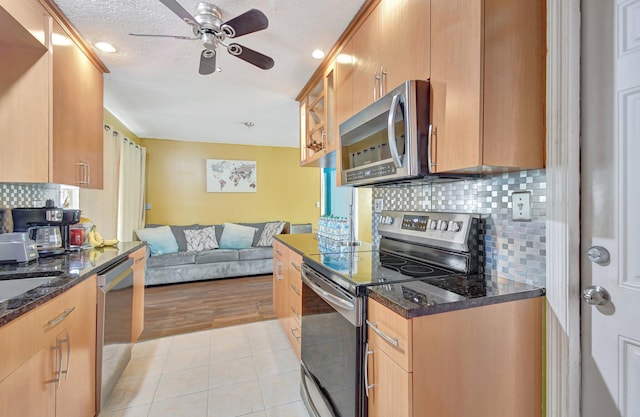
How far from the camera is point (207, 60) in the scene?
6.25ft

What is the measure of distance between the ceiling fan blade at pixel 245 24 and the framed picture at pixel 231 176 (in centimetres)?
397

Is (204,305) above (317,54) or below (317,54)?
below

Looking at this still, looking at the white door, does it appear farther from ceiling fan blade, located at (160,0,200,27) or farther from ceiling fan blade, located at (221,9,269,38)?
ceiling fan blade, located at (160,0,200,27)

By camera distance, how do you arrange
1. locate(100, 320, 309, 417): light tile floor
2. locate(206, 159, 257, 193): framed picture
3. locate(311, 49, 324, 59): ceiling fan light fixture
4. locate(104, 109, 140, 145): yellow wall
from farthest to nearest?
locate(206, 159, 257, 193): framed picture < locate(104, 109, 140, 145): yellow wall < locate(311, 49, 324, 59): ceiling fan light fixture < locate(100, 320, 309, 417): light tile floor

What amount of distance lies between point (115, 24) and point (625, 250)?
9.16ft

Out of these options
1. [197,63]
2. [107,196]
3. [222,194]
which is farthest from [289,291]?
[222,194]

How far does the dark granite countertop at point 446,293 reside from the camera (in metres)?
0.90

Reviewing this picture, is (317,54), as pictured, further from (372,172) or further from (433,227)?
(433,227)

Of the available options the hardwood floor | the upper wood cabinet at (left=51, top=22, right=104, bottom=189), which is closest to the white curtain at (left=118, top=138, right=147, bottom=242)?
the hardwood floor

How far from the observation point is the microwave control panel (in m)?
1.35

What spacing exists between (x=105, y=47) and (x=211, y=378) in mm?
2468

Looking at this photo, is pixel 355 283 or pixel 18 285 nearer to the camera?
pixel 355 283

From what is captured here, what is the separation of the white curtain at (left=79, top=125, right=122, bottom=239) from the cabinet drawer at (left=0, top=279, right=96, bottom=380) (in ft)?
7.41

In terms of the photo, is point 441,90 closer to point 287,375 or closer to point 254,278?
point 287,375
